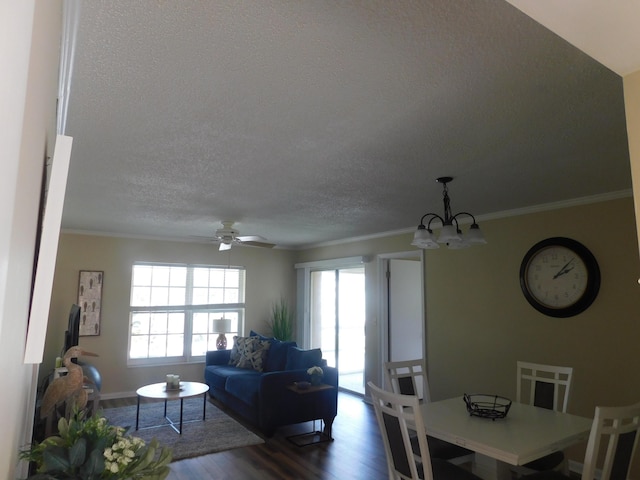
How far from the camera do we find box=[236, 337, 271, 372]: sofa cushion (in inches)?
228

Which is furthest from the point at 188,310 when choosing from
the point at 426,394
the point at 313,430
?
the point at 426,394

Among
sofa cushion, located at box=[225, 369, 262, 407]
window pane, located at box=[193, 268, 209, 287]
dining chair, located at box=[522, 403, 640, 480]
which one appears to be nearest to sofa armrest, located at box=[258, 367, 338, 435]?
sofa cushion, located at box=[225, 369, 262, 407]

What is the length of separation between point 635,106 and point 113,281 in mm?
6371

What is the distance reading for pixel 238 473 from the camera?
355 centimetres

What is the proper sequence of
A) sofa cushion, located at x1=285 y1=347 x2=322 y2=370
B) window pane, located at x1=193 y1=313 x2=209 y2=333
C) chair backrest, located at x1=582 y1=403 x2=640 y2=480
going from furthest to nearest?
window pane, located at x1=193 y1=313 x2=209 y2=333, sofa cushion, located at x1=285 y1=347 x2=322 y2=370, chair backrest, located at x1=582 y1=403 x2=640 y2=480

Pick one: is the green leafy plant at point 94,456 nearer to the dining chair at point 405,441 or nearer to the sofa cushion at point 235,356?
the dining chair at point 405,441

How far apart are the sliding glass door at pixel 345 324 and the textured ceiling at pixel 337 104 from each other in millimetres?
3271

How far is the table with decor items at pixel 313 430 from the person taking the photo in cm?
434

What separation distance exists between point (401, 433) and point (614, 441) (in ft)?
3.51

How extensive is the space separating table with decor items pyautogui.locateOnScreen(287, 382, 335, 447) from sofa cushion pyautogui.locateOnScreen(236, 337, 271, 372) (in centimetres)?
126

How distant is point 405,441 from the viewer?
2258 millimetres

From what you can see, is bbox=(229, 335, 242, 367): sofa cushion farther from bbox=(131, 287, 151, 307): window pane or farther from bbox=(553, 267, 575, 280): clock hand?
bbox=(553, 267, 575, 280): clock hand

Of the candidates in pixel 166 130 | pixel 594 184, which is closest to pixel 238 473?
pixel 166 130

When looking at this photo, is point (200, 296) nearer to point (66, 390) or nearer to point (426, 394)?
point (426, 394)
